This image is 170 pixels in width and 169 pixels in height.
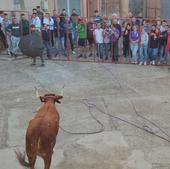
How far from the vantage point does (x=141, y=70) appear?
14.3m

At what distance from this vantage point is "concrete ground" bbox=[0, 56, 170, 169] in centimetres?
756

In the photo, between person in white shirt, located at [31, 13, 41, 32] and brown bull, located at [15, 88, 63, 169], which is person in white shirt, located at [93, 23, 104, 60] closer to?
person in white shirt, located at [31, 13, 41, 32]

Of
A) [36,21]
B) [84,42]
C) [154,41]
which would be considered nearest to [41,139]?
[154,41]

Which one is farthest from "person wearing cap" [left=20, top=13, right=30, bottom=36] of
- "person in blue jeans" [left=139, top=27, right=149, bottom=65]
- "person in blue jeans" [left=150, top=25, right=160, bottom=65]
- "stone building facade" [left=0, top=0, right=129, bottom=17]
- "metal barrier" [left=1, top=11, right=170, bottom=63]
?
"person in blue jeans" [left=150, top=25, right=160, bottom=65]

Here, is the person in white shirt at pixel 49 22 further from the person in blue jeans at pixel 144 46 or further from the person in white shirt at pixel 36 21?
the person in blue jeans at pixel 144 46

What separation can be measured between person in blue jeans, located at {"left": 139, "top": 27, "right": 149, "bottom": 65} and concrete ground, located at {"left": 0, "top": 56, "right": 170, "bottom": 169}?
48 centimetres

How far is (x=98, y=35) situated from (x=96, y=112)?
5768 mm

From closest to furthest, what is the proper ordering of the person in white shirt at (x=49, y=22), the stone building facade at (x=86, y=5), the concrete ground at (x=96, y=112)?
the concrete ground at (x=96, y=112), the person in white shirt at (x=49, y=22), the stone building facade at (x=86, y=5)

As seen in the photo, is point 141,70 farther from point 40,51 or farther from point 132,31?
point 40,51

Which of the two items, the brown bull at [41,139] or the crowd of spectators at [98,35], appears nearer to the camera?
the brown bull at [41,139]

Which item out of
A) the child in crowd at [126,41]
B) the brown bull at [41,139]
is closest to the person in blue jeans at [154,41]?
the child in crowd at [126,41]

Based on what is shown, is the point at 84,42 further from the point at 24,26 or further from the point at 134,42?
the point at 24,26

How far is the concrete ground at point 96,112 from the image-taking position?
7.56 metres

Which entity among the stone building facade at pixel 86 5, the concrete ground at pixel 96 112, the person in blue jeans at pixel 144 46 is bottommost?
the concrete ground at pixel 96 112
